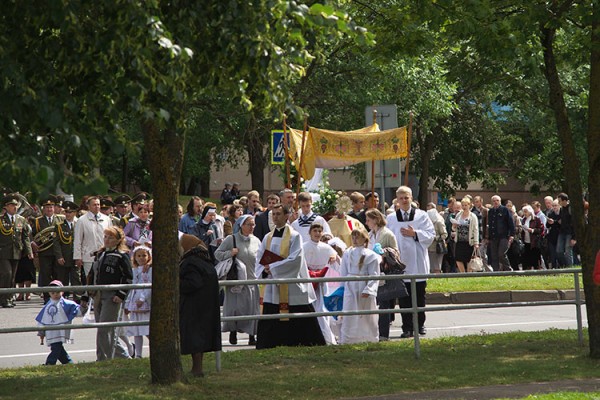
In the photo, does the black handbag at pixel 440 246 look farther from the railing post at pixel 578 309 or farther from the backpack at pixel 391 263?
the railing post at pixel 578 309

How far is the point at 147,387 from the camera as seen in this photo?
10.2 meters

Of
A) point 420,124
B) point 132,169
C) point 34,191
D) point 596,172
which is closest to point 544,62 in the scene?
point 596,172

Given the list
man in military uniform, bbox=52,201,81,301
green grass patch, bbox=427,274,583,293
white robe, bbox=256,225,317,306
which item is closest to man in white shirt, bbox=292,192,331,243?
white robe, bbox=256,225,317,306

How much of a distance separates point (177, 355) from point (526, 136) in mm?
50933

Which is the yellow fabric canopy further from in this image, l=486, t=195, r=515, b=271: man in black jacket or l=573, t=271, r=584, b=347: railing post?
l=573, t=271, r=584, b=347: railing post

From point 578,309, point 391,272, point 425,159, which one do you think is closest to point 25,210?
point 391,272

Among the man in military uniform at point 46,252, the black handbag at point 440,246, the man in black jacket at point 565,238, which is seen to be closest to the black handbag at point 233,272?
the man in military uniform at point 46,252

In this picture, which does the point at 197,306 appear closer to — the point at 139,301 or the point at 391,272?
the point at 139,301

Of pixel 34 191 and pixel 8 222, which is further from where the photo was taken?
pixel 8 222

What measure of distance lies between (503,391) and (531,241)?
17.9 metres

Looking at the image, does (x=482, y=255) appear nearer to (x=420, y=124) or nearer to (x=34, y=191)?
(x=420, y=124)

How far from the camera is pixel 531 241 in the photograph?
91.7 ft

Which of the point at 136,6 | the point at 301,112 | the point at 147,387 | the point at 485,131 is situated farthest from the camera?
the point at 485,131

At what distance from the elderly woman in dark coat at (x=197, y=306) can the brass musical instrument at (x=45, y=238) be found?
9.84 meters
